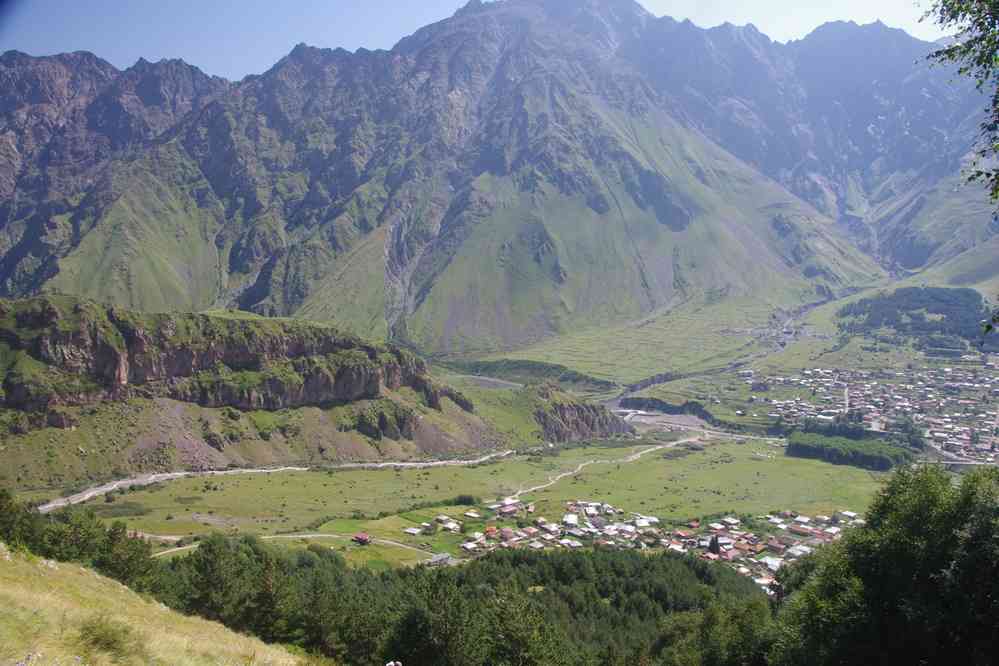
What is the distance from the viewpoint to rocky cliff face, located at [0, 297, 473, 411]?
159 meters

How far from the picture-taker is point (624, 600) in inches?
3287

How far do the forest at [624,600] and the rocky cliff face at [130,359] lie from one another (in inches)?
3856

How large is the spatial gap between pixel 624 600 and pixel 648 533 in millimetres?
43357

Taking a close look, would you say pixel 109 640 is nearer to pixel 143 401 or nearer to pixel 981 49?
pixel 981 49

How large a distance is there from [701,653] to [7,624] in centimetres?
4983

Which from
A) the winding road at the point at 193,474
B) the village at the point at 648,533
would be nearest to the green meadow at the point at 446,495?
the village at the point at 648,533

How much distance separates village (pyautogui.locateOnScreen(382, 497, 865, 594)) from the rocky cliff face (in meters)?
84.4

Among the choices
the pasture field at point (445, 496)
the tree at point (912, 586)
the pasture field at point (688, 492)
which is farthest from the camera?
the pasture field at point (688, 492)

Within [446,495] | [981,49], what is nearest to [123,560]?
[981,49]

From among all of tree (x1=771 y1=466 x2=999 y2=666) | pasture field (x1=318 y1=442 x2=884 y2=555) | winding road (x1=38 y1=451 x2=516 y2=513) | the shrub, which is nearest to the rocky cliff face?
winding road (x1=38 y1=451 x2=516 y2=513)

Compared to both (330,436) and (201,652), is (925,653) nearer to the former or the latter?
(201,652)

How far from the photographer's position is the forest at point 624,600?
29891 mm

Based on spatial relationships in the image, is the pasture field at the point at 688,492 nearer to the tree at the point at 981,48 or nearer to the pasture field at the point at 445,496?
the pasture field at the point at 445,496

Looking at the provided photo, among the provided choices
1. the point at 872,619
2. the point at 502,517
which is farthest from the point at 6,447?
the point at 872,619
